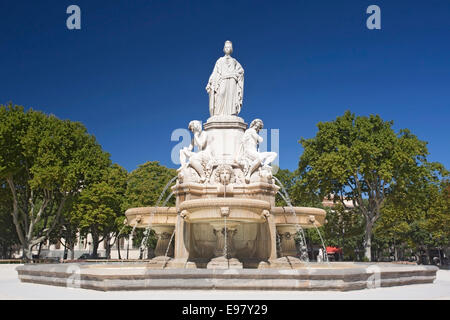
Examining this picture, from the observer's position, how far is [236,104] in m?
18.4

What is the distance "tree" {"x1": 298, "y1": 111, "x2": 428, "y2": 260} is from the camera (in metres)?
34.3

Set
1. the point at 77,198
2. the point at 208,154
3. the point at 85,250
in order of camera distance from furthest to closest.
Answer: the point at 85,250, the point at 77,198, the point at 208,154

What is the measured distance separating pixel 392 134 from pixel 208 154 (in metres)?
23.7

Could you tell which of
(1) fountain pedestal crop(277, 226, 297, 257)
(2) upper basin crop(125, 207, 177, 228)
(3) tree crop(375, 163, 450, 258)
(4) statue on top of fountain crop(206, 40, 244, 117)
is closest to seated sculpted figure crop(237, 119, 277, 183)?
(4) statue on top of fountain crop(206, 40, 244, 117)

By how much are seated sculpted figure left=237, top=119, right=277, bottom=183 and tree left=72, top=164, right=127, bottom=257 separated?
24004mm

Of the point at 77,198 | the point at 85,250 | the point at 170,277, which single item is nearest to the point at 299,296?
the point at 170,277

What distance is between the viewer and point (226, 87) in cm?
1841

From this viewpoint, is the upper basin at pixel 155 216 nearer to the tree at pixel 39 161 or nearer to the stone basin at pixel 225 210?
the stone basin at pixel 225 210

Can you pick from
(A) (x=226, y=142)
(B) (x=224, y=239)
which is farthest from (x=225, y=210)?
(A) (x=226, y=142)

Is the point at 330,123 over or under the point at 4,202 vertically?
over

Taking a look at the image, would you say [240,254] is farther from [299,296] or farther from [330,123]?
[330,123]

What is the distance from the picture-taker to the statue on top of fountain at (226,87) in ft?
60.1

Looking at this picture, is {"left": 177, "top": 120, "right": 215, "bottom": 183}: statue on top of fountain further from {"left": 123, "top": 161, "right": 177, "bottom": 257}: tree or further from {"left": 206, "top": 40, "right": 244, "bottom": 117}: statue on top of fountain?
{"left": 123, "top": 161, "right": 177, "bottom": 257}: tree
